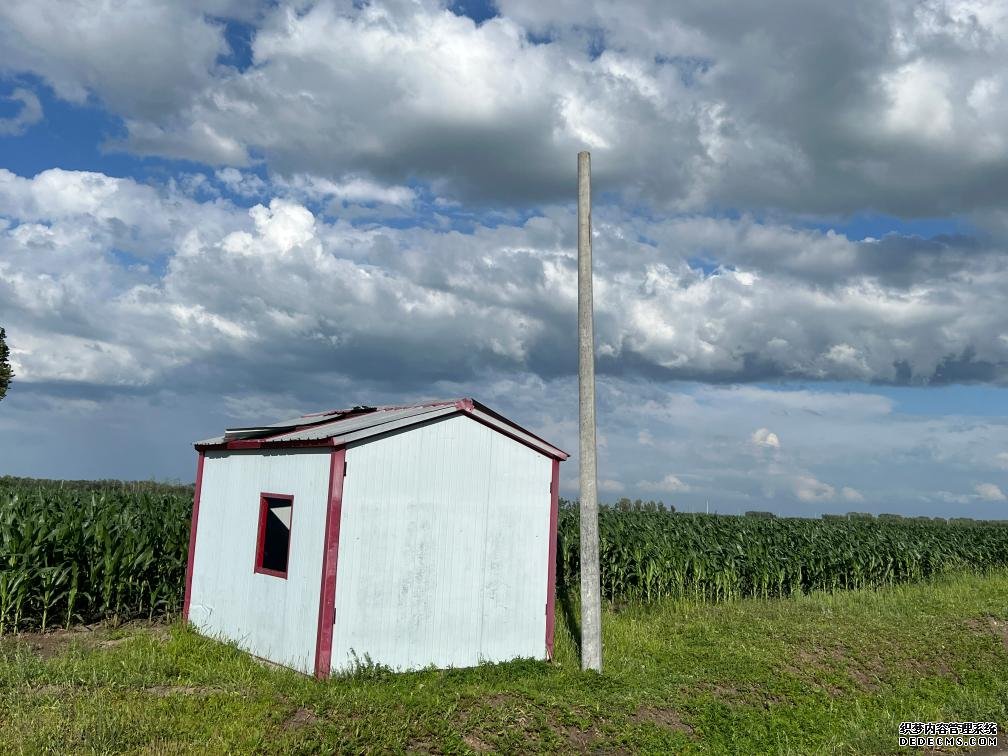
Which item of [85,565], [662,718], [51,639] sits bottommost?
[662,718]

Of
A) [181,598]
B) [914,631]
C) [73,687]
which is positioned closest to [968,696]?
Result: [914,631]

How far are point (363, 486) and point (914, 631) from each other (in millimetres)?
11373

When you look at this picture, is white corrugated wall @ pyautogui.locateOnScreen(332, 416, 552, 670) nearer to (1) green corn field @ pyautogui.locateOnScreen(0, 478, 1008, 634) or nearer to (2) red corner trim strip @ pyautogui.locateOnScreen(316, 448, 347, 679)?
(2) red corner trim strip @ pyautogui.locateOnScreen(316, 448, 347, 679)

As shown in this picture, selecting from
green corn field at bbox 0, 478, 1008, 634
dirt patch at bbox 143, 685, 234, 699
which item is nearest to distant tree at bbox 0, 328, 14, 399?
green corn field at bbox 0, 478, 1008, 634

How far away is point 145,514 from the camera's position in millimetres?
17250

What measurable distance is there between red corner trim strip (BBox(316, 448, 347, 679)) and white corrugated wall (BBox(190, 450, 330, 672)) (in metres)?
0.16

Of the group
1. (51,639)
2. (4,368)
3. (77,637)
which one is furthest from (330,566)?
(4,368)

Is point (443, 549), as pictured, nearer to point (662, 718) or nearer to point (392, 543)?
point (392, 543)

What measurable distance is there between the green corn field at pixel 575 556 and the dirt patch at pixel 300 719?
7583mm

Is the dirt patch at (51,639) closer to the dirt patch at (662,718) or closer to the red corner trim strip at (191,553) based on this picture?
the red corner trim strip at (191,553)

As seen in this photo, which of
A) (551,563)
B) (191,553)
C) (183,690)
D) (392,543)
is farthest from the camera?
(191,553)

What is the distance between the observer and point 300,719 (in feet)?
28.7

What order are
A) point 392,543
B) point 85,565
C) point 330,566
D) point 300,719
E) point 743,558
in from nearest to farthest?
point 300,719
point 330,566
point 392,543
point 85,565
point 743,558

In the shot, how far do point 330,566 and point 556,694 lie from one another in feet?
10.8
